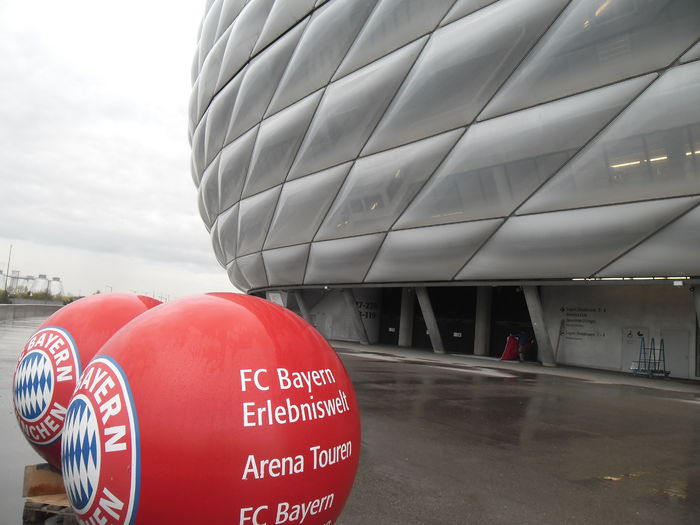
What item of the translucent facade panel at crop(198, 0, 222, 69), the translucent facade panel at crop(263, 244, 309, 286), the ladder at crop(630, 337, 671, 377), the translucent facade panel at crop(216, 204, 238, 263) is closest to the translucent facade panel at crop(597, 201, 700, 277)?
the ladder at crop(630, 337, 671, 377)

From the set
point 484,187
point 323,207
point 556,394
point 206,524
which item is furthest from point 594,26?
point 206,524

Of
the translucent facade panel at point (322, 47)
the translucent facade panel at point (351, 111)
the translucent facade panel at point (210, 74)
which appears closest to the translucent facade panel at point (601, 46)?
the translucent facade panel at point (351, 111)

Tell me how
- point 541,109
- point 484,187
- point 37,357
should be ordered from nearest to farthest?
point 37,357 < point 541,109 < point 484,187

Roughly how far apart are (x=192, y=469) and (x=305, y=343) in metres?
0.73

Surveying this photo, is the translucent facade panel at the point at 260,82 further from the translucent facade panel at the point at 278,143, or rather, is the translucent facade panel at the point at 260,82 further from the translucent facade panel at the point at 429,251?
the translucent facade panel at the point at 429,251

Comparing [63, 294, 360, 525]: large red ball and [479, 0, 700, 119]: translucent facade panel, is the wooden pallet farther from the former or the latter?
[479, 0, 700, 119]: translucent facade panel

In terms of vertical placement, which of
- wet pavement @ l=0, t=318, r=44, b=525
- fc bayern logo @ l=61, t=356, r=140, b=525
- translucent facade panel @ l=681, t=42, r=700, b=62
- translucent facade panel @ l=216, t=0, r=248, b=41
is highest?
translucent facade panel @ l=216, t=0, r=248, b=41

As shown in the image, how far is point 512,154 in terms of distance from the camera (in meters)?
13.9

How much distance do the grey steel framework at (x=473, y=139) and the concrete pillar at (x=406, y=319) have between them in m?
3.49

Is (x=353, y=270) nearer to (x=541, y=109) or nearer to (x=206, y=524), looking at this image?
(x=541, y=109)

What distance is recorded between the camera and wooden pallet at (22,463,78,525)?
10.2ft

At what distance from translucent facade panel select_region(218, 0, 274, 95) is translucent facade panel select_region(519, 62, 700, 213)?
15.4 m

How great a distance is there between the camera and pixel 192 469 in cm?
202

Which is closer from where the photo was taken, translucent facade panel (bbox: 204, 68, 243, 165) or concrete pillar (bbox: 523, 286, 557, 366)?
concrete pillar (bbox: 523, 286, 557, 366)
